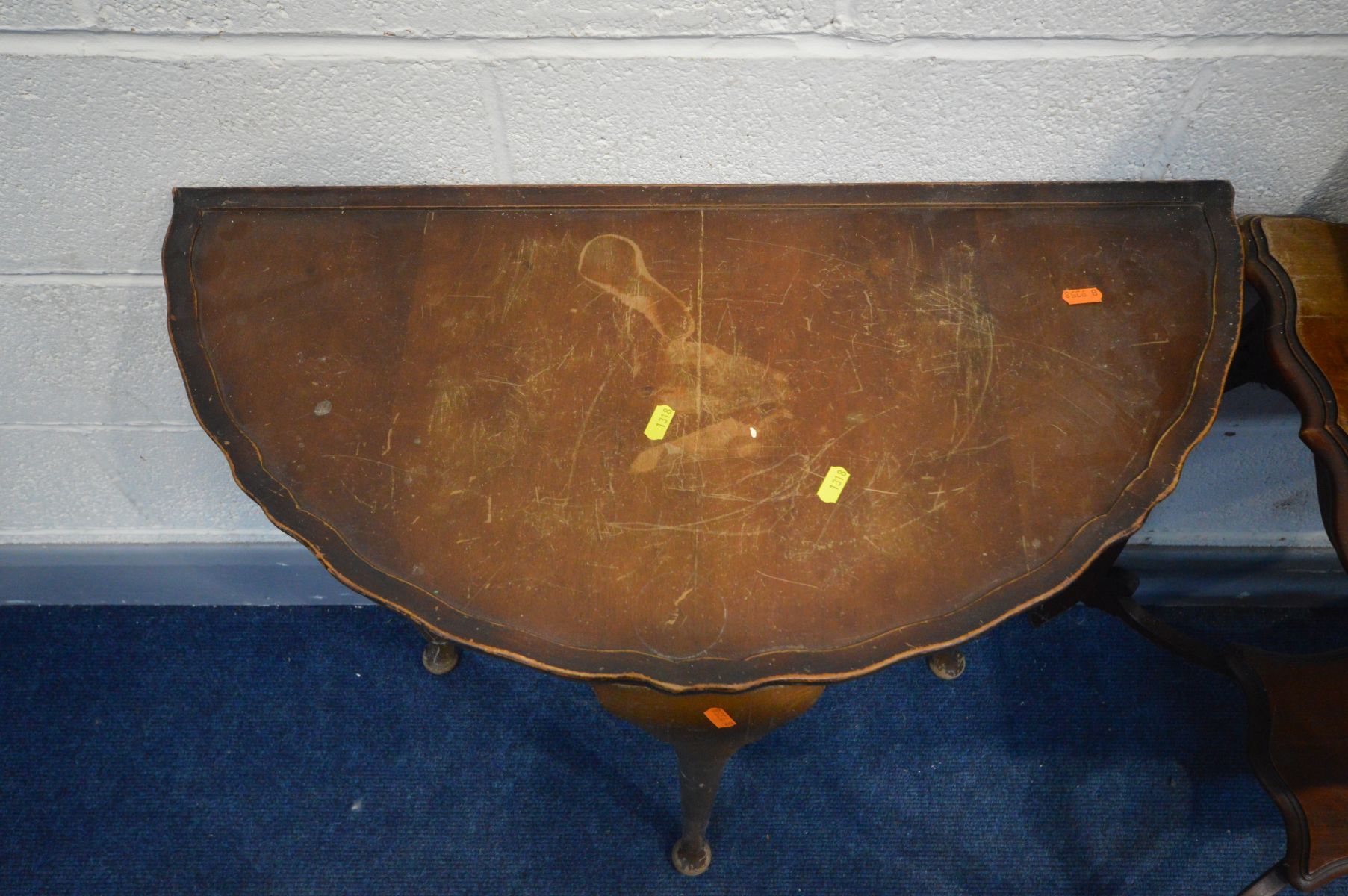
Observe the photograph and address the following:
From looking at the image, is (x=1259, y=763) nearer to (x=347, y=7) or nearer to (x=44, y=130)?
(x=347, y=7)

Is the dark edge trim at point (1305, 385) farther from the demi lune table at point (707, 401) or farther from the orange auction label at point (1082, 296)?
the orange auction label at point (1082, 296)

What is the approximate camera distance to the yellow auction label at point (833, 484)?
90 cm

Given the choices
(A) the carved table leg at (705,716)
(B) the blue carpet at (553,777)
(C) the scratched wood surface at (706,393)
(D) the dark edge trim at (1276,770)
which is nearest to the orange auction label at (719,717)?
(A) the carved table leg at (705,716)

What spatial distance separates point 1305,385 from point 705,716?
760 millimetres

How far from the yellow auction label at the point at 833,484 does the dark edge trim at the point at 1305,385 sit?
0.50 m

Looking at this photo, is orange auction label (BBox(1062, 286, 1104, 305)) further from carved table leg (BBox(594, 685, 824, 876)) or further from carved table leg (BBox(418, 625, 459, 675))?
carved table leg (BBox(418, 625, 459, 675))

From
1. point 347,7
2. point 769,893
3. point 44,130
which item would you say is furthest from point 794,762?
point 44,130

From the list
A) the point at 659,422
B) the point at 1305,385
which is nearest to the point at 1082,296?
the point at 1305,385

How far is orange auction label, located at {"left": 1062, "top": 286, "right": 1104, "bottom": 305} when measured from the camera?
101cm

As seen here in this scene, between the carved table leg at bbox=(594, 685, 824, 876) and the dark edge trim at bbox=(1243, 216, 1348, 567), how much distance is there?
1.93 ft

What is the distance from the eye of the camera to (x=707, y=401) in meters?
0.97

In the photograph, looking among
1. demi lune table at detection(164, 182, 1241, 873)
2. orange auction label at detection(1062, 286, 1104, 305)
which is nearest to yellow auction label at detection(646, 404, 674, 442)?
demi lune table at detection(164, 182, 1241, 873)

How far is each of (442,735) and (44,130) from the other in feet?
3.60

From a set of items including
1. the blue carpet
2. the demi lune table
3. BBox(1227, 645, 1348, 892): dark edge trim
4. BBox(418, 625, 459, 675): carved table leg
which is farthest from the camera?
BBox(418, 625, 459, 675): carved table leg
